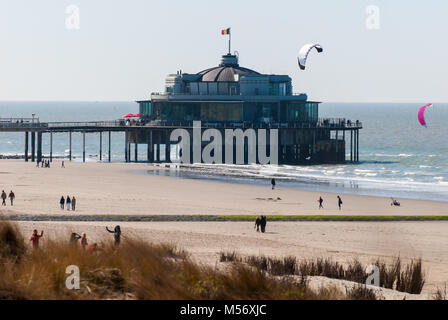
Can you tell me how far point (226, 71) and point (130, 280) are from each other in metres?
64.7

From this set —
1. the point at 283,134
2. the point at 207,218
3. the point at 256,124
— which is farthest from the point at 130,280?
the point at 256,124

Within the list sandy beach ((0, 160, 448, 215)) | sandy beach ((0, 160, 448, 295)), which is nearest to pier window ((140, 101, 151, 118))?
sandy beach ((0, 160, 448, 295))

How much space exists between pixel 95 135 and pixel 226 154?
83953mm

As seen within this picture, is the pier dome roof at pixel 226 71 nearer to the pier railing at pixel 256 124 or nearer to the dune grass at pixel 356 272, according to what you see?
the pier railing at pixel 256 124

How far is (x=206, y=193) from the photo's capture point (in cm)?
4544

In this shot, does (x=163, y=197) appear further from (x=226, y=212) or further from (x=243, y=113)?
(x=243, y=113)

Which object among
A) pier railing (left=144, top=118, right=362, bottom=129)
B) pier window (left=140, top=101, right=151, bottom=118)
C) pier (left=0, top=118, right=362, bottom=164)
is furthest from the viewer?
pier window (left=140, top=101, right=151, bottom=118)

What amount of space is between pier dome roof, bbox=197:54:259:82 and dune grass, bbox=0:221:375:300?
61628mm

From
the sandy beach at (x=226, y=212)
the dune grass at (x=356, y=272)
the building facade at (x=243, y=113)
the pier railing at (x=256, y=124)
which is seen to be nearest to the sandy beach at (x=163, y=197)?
the sandy beach at (x=226, y=212)

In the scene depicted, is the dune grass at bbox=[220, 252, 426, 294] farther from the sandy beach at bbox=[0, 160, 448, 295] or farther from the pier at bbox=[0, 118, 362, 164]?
the pier at bbox=[0, 118, 362, 164]

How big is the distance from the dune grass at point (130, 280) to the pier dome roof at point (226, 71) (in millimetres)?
61628

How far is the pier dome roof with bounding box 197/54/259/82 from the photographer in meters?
76.1
